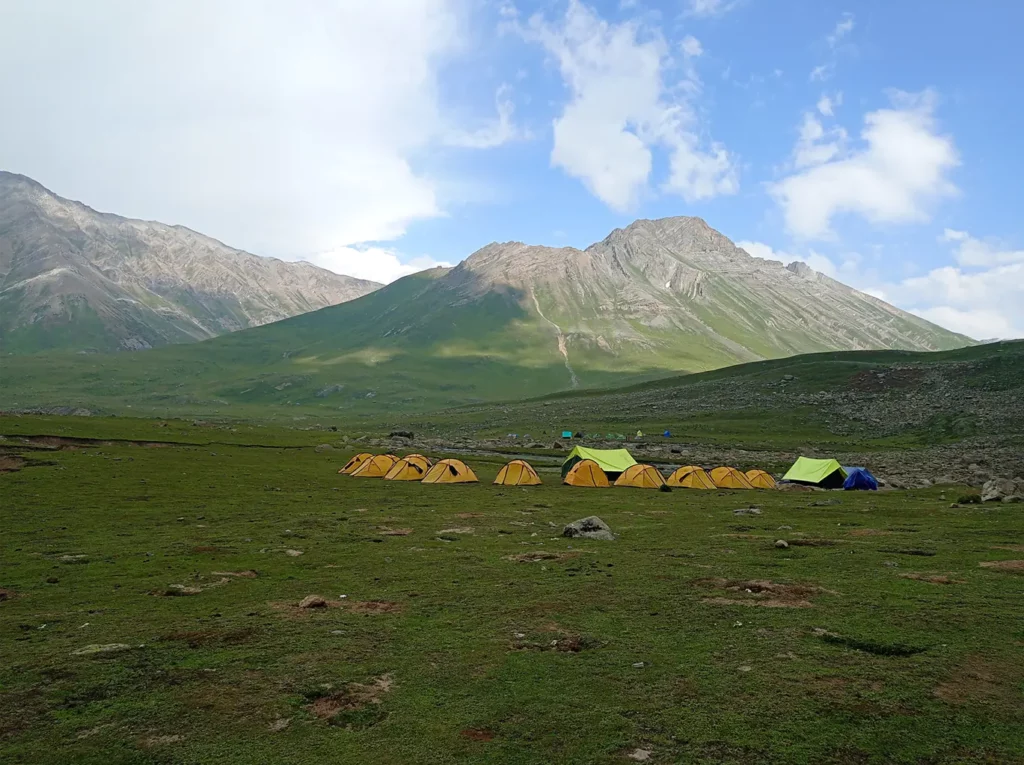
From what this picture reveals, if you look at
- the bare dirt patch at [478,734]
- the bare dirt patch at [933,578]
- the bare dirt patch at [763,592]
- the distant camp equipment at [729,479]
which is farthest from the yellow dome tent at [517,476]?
the bare dirt patch at [478,734]

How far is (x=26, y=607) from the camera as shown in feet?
52.1

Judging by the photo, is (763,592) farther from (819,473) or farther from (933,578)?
(819,473)

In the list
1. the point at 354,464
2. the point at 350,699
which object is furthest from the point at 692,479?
the point at 350,699

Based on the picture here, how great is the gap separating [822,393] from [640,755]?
124m

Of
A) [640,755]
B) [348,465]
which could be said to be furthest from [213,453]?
[640,755]

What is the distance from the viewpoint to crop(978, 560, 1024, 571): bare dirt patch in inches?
748

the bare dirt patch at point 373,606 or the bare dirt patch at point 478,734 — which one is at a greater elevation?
the bare dirt patch at point 478,734

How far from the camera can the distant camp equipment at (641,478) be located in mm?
48344

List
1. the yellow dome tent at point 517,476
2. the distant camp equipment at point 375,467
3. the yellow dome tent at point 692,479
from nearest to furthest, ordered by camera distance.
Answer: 1. the yellow dome tent at point 692,479
2. the yellow dome tent at point 517,476
3. the distant camp equipment at point 375,467

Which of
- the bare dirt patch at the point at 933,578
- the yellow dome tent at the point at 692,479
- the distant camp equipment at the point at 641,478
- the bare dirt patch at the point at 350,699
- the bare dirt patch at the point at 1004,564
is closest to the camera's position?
the bare dirt patch at the point at 350,699

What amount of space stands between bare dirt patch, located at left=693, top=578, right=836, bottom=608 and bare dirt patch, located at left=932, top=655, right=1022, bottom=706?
4.25 meters

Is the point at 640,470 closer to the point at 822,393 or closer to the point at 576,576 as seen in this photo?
the point at 576,576

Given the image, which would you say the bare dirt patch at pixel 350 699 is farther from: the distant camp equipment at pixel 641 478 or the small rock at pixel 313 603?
the distant camp equipment at pixel 641 478

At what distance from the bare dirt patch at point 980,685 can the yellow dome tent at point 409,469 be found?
42.9m
